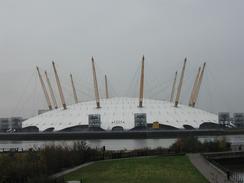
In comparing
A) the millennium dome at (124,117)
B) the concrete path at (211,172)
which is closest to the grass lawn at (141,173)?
the concrete path at (211,172)

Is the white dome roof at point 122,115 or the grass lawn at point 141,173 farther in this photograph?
the white dome roof at point 122,115

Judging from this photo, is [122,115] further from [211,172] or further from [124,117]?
[211,172]

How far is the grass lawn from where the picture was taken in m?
27.3

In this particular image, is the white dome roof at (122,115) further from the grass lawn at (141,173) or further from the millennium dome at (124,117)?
the grass lawn at (141,173)

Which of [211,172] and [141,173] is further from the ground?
[141,173]

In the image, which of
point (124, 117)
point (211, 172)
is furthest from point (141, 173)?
point (124, 117)

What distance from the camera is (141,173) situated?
3036 centimetres

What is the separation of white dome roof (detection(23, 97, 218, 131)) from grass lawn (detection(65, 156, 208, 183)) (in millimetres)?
77408

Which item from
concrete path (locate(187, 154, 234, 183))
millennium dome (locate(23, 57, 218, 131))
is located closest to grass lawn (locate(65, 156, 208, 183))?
concrete path (locate(187, 154, 234, 183))

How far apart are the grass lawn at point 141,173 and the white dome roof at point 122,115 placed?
77408 millimetres

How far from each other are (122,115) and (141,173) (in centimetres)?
8928

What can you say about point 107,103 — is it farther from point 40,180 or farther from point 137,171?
point 40,180

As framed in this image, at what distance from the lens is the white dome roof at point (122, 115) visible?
116750 millimetres

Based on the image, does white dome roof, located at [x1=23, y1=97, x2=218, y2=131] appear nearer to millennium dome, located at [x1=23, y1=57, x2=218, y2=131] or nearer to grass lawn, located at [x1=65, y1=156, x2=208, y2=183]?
millennium dome, located at [x1=23, y1=57, x2=218, y2=131]
